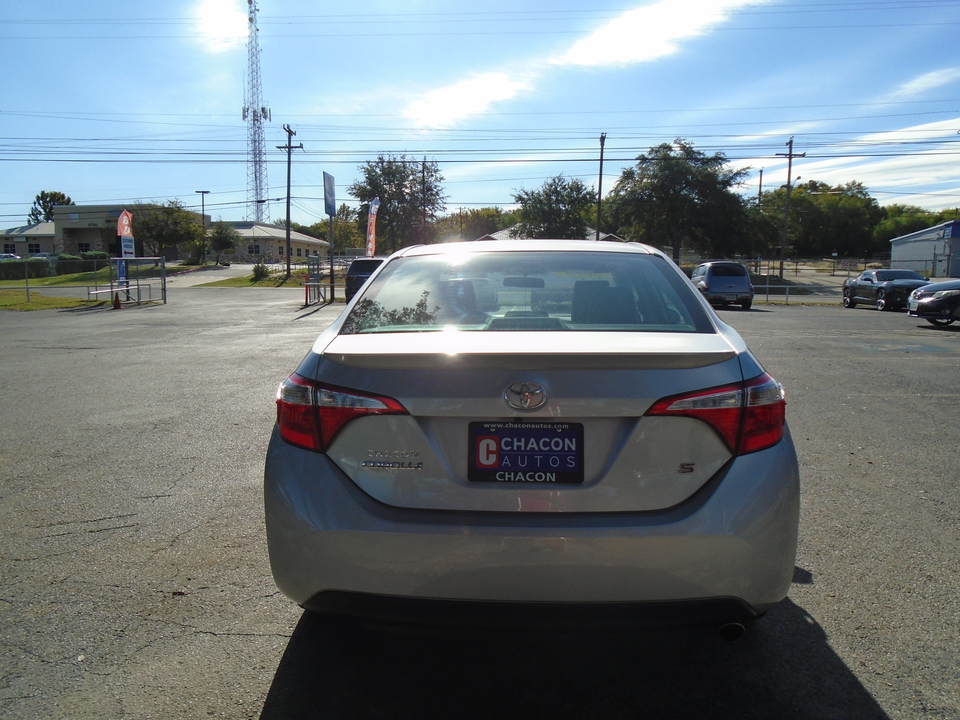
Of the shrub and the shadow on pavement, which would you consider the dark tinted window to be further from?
the shrub

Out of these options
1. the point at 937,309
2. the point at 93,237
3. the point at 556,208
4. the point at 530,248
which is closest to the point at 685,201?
the point at 556,208

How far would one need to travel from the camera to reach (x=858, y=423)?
707cm

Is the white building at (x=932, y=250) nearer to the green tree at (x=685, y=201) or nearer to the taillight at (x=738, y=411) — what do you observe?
the green tree at (x=685, y=201)

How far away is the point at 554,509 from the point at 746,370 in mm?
814

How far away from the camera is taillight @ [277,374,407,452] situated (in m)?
2.43

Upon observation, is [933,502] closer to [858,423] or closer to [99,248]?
[858,423]

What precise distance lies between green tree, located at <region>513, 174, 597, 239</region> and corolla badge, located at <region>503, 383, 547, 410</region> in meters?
59.3

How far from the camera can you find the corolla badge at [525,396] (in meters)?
2.34

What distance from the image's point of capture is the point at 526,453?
2.37m

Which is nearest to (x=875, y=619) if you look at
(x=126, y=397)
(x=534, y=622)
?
(x=534, y=622)

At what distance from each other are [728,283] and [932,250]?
132ft

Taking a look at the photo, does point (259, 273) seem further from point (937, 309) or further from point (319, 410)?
point (319, 410)

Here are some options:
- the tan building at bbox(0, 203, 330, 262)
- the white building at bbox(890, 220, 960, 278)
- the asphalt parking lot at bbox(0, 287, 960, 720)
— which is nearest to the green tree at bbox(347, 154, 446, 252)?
the tan building at bbox(0, 203, 330, 262)

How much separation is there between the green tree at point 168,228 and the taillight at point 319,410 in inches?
2671
